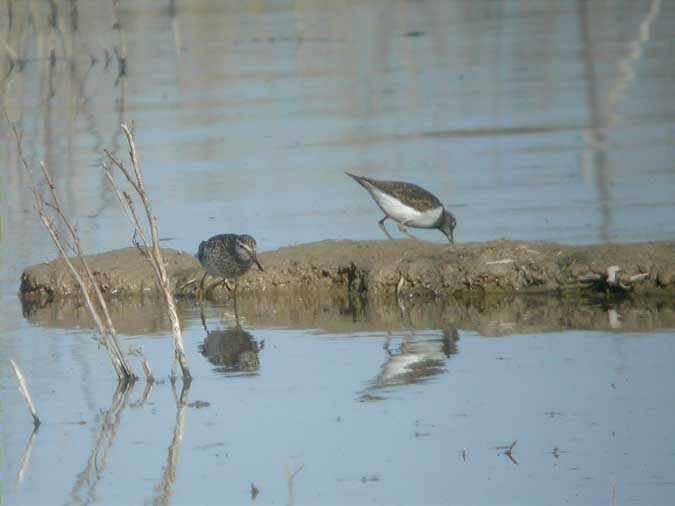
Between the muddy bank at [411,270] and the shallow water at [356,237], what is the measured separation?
336 millimetres

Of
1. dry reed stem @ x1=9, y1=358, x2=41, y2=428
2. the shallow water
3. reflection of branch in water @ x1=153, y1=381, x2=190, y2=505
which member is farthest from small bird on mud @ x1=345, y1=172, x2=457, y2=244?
dry reed stem @ x1=9, y1=358, x2=41, y2=428

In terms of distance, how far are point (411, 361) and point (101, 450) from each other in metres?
2.22

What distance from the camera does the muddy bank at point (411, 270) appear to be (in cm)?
1053

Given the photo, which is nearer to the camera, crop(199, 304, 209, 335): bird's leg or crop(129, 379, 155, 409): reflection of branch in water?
crop(129, 379, 155, 409): reflection of branch in water

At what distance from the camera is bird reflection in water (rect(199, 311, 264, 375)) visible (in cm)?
938

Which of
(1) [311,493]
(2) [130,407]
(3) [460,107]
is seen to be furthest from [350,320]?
(3) [460,107]

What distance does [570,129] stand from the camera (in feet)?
60.7

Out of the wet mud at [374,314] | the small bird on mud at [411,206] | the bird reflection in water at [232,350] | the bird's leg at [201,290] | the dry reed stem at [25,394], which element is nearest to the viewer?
the dry reed stem at [25,394]

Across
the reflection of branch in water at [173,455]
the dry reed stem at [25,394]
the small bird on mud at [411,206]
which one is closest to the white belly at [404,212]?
the small bird on mud at [411,206]

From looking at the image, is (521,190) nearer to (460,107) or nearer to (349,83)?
(460,107)

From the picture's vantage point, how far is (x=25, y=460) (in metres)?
7.66

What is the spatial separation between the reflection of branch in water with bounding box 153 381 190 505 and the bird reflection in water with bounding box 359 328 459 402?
0.99m

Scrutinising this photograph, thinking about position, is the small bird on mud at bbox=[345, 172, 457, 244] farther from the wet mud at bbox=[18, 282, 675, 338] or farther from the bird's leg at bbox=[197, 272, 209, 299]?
the bird's leg at bbox=[197, 272, 209, 299]

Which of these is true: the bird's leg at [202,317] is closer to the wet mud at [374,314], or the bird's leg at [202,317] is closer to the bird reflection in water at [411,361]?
the wet mud at [374,314]
